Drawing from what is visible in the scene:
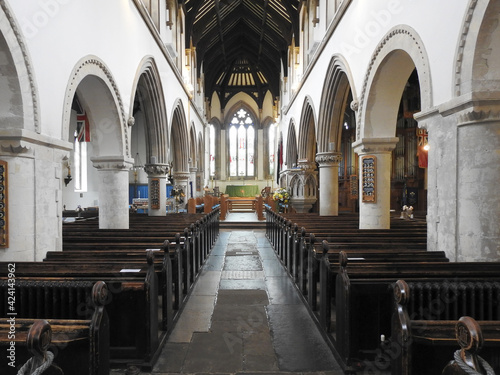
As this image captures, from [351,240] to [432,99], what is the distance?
1.98 metres

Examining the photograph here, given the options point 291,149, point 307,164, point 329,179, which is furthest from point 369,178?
point 291,149

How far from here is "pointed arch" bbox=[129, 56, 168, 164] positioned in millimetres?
8711

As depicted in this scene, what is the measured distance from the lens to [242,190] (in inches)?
907

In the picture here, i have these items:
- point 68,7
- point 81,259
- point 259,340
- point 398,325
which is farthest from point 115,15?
point 398,325

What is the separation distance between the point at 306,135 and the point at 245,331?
979cm

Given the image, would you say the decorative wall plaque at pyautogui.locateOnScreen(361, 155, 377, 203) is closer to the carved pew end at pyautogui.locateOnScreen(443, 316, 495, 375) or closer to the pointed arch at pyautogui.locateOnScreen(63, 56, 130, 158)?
the pointed arch at pyautogui.locateOnScreen(63, 56, 130, 158)

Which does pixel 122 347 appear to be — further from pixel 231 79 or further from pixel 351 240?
pixel 231 79

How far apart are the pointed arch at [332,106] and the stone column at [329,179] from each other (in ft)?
0.65

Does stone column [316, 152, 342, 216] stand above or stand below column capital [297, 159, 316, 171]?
below

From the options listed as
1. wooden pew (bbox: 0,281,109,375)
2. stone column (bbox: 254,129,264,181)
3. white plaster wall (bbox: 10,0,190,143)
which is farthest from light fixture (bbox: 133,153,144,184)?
wooden pew (bbox: 0,281,109,375)

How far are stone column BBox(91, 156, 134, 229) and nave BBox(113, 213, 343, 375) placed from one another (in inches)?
82.5

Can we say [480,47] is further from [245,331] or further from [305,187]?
[305,187]

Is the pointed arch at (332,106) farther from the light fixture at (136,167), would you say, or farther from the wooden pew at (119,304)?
the light fixture at (136,167)

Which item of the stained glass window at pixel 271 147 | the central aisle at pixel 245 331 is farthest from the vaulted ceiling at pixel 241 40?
the central aisle at pixel 245 331
